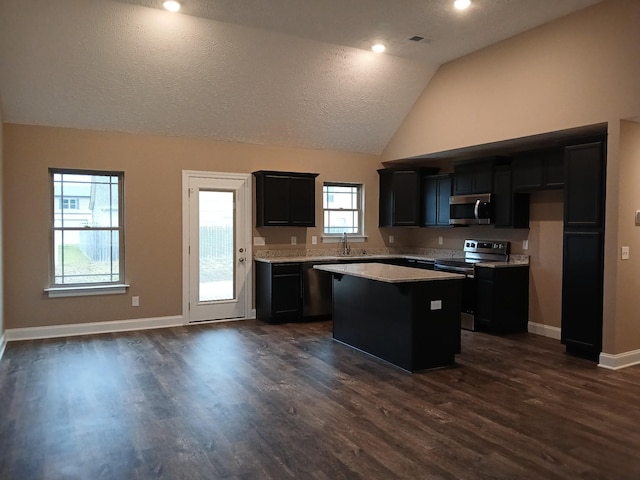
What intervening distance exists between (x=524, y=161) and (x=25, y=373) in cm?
587

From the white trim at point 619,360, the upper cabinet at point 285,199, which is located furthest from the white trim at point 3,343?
the white trim at point 619,360

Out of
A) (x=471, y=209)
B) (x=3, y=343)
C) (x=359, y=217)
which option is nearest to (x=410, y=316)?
(x=471, y=209)

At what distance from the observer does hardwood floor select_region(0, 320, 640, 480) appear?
9.21ft

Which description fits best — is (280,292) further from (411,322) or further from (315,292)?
(411,322)

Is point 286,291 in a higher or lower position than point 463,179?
lower

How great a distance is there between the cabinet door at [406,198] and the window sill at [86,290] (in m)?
4.18

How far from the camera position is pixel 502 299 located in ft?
20.1

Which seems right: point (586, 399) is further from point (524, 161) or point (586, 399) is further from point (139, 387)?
point (139, 387)

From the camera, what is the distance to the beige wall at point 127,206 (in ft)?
18.7

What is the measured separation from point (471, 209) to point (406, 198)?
129cm

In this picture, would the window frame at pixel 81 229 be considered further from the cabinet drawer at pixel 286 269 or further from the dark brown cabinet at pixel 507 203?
the dark brown cabinet at pixel 507 203

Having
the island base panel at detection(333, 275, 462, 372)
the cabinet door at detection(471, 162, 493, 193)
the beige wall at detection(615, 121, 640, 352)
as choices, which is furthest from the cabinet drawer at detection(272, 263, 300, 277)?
the beige wall at detection(615, 121, 640, 352)

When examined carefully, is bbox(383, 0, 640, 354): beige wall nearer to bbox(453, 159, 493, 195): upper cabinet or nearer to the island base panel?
bbox(453, 159, 493, 195): upper cabinet

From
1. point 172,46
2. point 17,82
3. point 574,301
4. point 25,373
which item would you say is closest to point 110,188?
point 17,82
